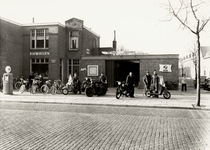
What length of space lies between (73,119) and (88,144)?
2.84m

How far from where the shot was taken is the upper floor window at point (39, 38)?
25578 mm

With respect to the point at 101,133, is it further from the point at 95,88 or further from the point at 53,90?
the point at 53,90

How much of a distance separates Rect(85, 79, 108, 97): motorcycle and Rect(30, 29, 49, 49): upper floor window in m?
12.0

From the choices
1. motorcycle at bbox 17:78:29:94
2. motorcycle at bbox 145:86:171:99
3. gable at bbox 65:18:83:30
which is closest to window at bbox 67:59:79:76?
gable at bbox 65:18:83:30

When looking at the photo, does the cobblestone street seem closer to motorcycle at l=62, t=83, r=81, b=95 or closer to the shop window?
motorcycle at l=62, t=83, r=81, b=95

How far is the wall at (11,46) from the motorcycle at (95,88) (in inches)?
451

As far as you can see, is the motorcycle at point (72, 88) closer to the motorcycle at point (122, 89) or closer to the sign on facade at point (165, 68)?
the motorcycle at point (122, 89)

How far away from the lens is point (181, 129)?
258 inches

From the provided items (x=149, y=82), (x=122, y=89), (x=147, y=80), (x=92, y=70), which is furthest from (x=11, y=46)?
(x=149, y=82)

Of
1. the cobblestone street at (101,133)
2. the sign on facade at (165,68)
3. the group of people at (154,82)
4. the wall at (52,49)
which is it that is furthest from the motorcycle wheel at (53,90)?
the sign on facade at (165,68)

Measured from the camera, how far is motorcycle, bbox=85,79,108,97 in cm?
1533

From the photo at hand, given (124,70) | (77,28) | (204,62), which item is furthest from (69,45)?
(204,62)

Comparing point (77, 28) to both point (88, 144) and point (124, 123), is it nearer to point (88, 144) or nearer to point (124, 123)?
point (124, 123)

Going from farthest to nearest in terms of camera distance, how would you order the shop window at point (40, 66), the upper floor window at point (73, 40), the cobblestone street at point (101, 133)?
the upper floor window at point (73, 40) < the shop window at point (40, 66) < the cobblestone street at point (101, 133)
